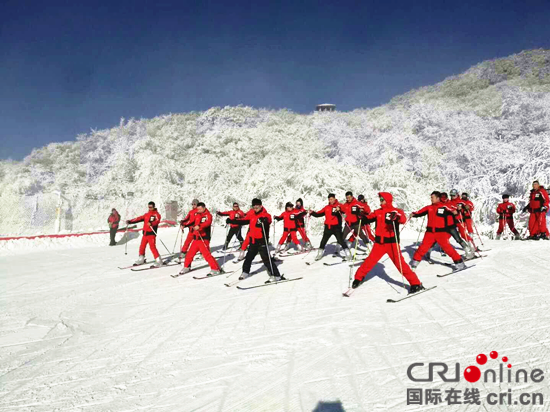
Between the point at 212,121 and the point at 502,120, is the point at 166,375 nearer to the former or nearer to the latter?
the point at 502,120

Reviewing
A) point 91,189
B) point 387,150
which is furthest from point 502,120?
point 91,189

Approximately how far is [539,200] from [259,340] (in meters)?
11.1

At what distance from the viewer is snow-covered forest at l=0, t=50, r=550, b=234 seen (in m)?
20.7

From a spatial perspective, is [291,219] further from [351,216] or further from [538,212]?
[538,212]

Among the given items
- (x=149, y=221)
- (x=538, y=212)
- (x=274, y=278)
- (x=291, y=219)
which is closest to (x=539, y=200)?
(x=538, y=212)

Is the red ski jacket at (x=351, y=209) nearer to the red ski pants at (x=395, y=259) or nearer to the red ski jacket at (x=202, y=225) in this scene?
the red ski pants at (x=395, y=259)

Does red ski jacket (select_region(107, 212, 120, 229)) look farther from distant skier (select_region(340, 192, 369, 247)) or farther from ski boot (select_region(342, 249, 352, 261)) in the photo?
ski boot (select_region(342, 249, 352, 261))

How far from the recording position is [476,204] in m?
17.9

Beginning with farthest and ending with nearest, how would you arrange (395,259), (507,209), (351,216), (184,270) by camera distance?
(507,209) → (351,216) → (184,270) → (395,259)

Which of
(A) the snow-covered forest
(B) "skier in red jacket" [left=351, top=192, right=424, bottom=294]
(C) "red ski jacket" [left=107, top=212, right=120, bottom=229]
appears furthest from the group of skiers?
(A) the snow-covered forest

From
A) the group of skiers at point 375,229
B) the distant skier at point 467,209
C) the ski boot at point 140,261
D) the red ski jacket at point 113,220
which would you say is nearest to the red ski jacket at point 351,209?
the group of skiers at point 375,229

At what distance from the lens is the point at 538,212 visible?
11.0 m

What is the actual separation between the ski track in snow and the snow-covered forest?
13.7 meters

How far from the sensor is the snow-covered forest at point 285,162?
68.0 ft
